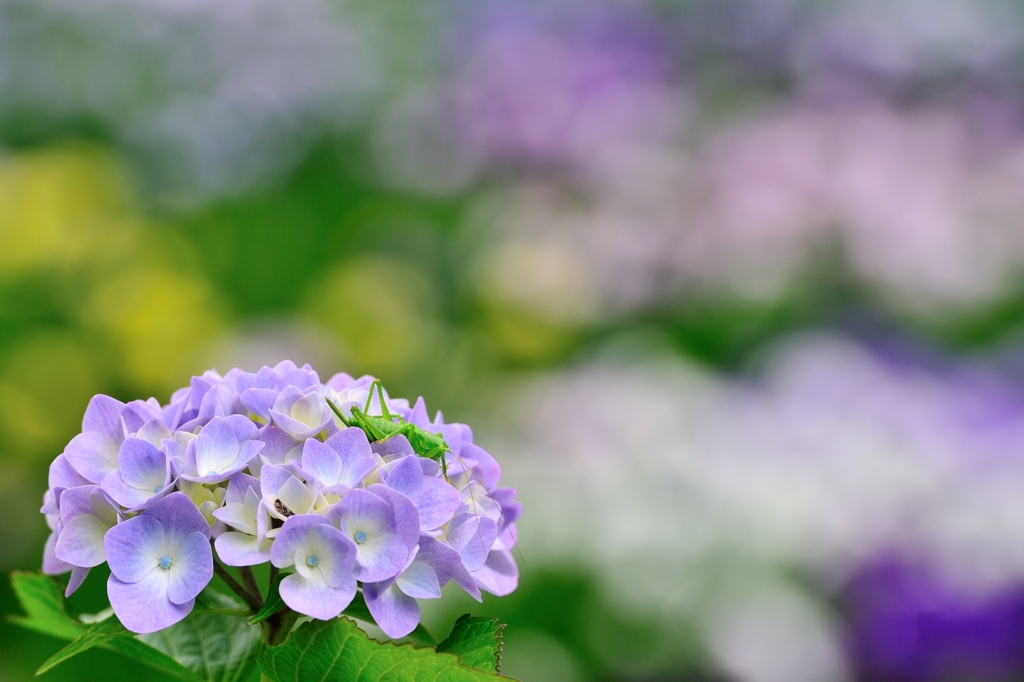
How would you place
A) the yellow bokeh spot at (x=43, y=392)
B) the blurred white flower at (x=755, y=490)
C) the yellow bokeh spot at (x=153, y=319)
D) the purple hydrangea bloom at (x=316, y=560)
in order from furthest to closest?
the yellow bokeh spot at (x=153, y=319) < the yellow bokeh spot at (x=43, y=392) < the blurred white flower at (x=755, y=490) < the purple hydrangea bloom at (x=316, y=560)

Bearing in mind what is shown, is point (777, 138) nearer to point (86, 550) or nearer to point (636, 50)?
point (636, 50)

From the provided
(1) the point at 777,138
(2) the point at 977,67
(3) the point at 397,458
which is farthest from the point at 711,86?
(3) the point at 397,458

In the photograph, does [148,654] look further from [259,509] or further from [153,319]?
[153,319]

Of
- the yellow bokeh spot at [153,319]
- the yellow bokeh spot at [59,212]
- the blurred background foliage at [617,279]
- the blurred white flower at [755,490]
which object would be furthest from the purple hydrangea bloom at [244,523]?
the yellow bokeh spot at [59,212]

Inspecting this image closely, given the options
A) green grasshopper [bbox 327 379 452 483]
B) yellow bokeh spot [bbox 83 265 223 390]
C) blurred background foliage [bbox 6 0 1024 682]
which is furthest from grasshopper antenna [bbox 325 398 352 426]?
yellow bokeh spot [bbox 83 265 223 390]

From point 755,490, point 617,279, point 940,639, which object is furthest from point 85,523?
point 617,279

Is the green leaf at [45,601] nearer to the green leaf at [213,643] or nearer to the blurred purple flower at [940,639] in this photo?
the green leaf at [213,643]

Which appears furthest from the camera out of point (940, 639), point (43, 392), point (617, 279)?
point (617, 279)
